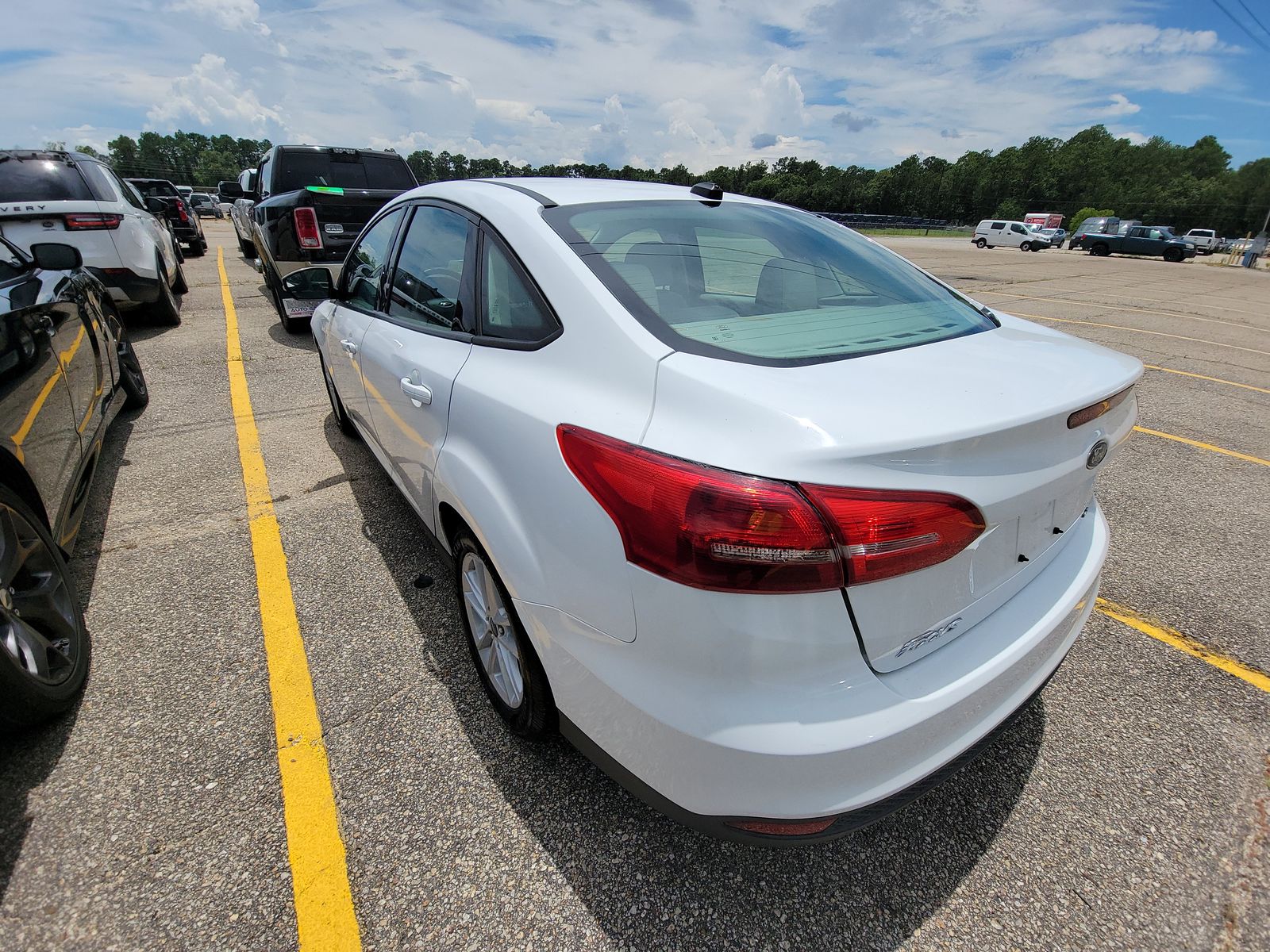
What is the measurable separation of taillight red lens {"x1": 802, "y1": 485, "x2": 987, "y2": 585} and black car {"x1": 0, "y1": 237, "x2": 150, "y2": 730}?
7.73ft

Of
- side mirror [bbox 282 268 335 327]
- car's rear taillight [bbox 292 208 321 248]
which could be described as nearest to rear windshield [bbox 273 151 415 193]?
car's rear taillight [bbox 292 208 321 248]

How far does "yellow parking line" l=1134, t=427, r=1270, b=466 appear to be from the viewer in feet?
15.2

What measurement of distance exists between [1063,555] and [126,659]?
11.0 feet

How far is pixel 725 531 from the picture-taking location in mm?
1209

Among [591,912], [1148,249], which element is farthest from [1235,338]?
[1148,249]

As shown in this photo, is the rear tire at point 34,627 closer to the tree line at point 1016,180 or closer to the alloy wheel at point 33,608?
the alloy wheel at point 33,608

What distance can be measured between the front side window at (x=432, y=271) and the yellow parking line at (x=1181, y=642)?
3.07 m

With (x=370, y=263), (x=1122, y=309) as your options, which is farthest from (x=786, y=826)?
(x=1122, y=309)

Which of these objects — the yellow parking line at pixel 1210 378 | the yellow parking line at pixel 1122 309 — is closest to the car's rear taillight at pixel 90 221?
the yellow parking line at pixel 1210 378

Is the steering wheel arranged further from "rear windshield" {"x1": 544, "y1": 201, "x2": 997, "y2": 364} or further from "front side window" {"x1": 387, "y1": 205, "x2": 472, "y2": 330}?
"rear windshield" {"x1": 544, "y1": 201, "x2": 997, "y2": 364}

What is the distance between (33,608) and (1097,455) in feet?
10.9

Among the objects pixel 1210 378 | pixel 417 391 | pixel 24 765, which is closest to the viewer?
pixel 24 765

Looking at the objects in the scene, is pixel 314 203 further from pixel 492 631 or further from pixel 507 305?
pixel 492 631

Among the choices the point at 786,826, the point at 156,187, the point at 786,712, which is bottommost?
the point at 786,826
